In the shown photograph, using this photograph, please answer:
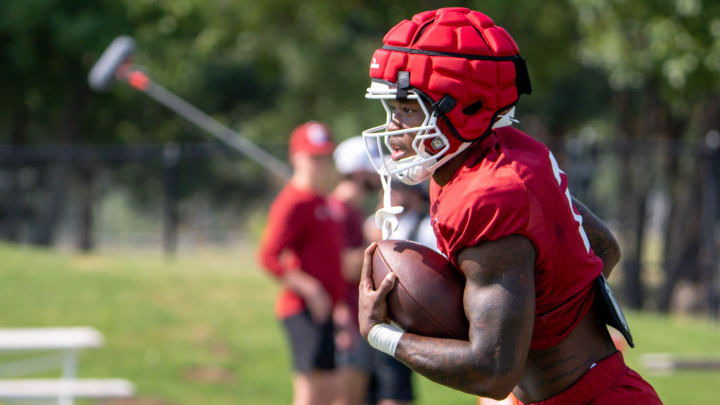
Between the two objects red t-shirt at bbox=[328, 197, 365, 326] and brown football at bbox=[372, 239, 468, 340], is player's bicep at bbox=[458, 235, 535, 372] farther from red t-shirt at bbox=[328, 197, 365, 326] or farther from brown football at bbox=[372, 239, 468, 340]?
red t-shirt at bbox=[328, 197, 365, 326]

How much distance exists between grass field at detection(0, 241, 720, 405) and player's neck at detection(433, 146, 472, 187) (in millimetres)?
5863

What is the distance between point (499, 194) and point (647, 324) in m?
9.22

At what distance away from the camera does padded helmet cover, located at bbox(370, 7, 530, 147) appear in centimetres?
273

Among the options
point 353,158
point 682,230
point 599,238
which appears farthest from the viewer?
point 682,230

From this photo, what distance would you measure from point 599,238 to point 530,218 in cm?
75

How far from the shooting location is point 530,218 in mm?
2584

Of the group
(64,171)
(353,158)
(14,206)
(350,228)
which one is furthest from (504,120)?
(64,171)

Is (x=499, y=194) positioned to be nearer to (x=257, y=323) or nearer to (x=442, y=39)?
(x=442, y=39)

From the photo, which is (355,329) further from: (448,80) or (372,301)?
(448,80)

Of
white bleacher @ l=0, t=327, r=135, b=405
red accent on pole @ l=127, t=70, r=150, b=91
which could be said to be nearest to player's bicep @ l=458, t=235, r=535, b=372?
white bleacher @ l=0, t=327, r=135, b=405

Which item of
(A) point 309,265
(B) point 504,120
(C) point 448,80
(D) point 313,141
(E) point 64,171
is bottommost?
(A) point 309,265

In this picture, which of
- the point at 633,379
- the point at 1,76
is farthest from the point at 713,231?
the point at 1,76

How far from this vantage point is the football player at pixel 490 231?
2.57 m

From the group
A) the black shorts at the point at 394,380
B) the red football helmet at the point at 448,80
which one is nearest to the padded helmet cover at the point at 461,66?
the red football helmet at the point at 448,80
